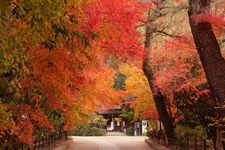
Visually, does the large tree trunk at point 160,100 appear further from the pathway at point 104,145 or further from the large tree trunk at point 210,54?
the large tree trunk at point 210,54

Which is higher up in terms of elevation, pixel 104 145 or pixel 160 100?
pixel 160 100

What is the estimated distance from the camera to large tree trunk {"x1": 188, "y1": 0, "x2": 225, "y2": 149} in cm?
1137

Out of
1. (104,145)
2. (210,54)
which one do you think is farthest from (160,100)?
(210,54)

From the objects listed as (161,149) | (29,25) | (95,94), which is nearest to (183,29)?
(161,149)

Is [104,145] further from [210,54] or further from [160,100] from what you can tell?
[210,54]

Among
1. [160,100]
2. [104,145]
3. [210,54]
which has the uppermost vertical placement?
[160,100]

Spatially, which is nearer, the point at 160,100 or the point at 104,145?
the point at 160,100

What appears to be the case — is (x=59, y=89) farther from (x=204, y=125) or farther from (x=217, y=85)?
(x=204, y=125)

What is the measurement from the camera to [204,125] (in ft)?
68.6

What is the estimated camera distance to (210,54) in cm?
1159

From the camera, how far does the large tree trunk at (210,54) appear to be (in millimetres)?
11367

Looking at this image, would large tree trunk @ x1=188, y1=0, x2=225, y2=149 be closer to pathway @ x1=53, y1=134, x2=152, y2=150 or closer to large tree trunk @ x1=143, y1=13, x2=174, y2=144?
large tree trunk @ x1=143, y1=13, x2=174, y2=144

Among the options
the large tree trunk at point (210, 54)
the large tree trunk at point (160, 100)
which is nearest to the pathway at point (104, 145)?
the large tree trunk at point (160, 100)

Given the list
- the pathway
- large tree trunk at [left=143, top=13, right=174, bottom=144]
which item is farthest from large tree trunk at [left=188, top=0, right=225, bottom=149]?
the pathway
